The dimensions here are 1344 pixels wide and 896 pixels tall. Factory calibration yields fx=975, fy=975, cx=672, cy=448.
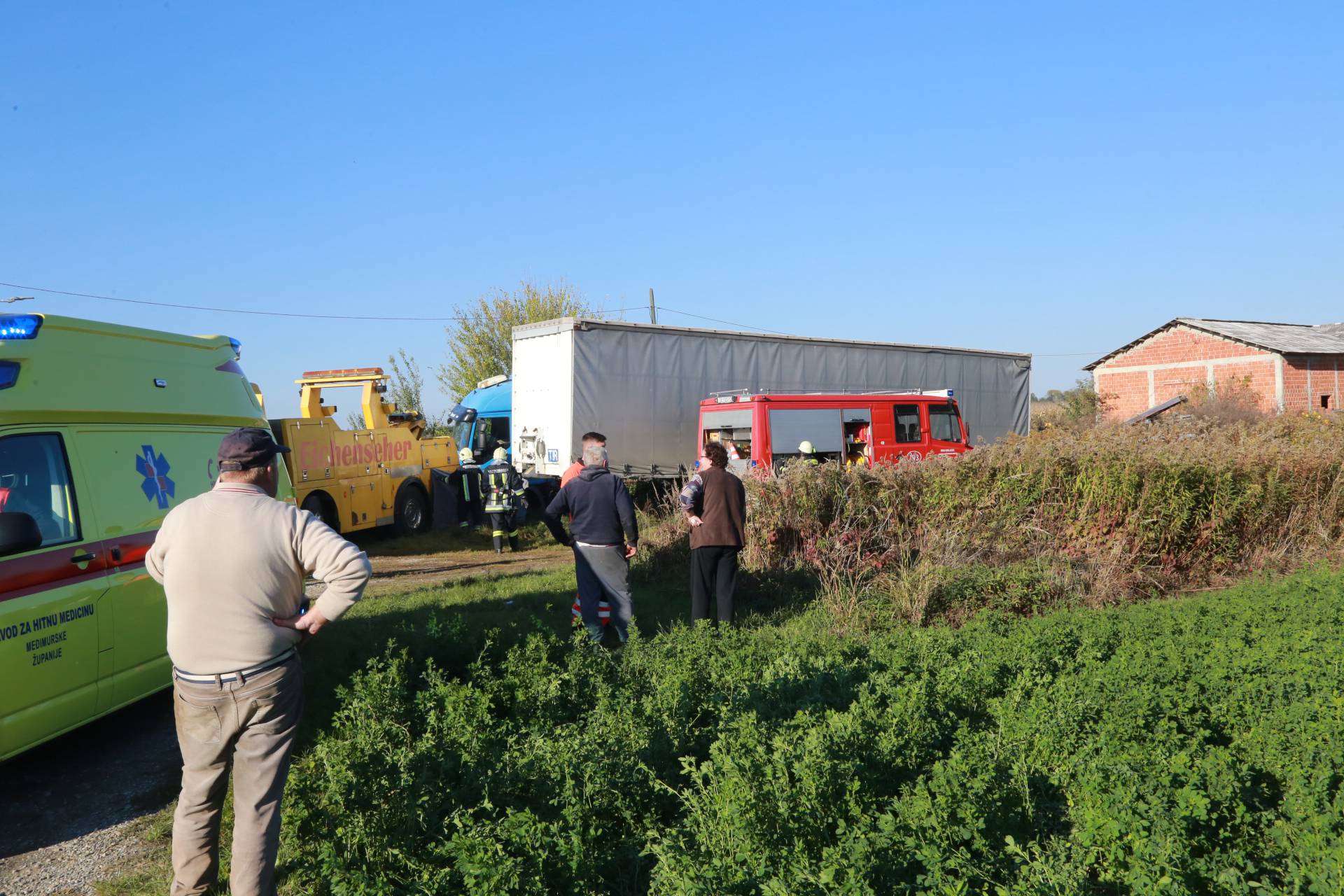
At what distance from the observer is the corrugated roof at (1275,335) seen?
32.7 m

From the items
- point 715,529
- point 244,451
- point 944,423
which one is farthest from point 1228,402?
point 244,451

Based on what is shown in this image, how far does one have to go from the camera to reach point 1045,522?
37.3 ft

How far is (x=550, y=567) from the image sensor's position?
13.1 meters

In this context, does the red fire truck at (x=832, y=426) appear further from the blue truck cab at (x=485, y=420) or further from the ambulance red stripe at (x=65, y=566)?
the ambulance red stripe at (x=65, y=566)

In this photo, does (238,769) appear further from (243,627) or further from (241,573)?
(241,573)

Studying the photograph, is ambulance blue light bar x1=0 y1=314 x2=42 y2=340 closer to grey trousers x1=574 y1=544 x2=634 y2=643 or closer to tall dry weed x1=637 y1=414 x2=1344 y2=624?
grey trousers x1=574 y1=544 x2=634 y2=643

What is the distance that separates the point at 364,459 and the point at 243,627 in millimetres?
13071

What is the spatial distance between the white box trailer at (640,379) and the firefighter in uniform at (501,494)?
198 centimetres

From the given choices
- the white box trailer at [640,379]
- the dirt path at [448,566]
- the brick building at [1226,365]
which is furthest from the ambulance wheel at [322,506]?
the brick building at [1226,365]

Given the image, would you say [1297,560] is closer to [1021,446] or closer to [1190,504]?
[1190,504]

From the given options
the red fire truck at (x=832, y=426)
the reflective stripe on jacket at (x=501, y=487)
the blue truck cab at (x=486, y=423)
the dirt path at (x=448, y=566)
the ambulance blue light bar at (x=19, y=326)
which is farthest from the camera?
the blue truck cab at (x=486, y=423)

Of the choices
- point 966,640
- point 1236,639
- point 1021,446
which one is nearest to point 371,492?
point 1021,446

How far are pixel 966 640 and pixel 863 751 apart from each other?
9.59 feet

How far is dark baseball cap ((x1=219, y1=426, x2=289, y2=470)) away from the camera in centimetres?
369
